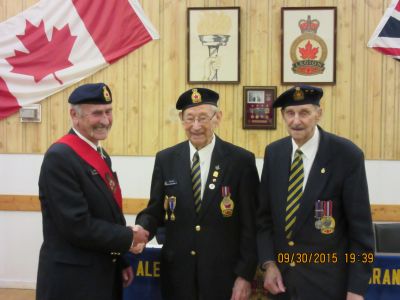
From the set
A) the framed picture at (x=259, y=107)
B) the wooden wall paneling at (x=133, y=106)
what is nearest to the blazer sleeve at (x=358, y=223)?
the framed picture at (x=259, y=107)

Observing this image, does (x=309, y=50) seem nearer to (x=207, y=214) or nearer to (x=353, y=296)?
(x=207, y=214)

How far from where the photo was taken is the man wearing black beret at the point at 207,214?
2002mm

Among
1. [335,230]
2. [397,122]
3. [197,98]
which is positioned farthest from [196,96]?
[397,122]

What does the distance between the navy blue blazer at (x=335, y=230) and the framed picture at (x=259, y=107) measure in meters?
2.03

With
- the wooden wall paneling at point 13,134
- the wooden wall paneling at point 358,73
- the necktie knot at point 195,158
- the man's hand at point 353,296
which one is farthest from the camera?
the wooden wall paneling at point 13,134

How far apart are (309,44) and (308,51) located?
0.06m

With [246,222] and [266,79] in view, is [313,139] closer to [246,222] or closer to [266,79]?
[246,222]

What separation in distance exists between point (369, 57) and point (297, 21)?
702mm

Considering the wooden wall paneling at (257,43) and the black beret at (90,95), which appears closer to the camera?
the black beret at (90,95)

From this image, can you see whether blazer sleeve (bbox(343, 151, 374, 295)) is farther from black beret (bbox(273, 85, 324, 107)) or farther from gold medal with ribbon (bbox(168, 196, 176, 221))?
gold medal with ribbon (bbox(168, 196, 176, 221))

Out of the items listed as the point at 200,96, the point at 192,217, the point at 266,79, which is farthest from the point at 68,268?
the point at 266,79

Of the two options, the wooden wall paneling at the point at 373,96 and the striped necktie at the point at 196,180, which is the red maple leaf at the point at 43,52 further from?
the wooden wall paneling at the point at 373,96

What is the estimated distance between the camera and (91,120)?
1.97m

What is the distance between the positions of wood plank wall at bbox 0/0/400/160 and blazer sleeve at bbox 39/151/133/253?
2.21m
